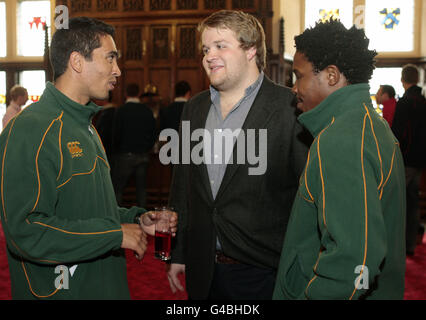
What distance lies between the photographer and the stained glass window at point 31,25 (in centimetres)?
1038

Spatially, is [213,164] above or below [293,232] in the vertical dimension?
above

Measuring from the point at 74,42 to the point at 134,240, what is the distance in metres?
0.73

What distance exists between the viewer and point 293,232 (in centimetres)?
138

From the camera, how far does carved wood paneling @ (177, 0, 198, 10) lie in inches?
333

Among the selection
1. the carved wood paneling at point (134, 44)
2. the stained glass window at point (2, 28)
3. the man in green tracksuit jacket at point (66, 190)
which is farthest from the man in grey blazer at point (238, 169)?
the stained glass window at point (2, 28)

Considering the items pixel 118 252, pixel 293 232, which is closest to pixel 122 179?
pixel 118 252

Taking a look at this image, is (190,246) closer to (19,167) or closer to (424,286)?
(19,167)

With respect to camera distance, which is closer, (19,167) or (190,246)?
(19,167)

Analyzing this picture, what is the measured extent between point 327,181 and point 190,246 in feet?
3.12

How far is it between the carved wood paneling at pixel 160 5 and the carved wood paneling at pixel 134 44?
0.50 meters

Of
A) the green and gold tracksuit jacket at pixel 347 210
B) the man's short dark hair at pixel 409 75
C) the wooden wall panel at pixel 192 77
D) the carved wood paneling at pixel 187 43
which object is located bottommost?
the green and gold tracksuit jacket at pixel 347 210

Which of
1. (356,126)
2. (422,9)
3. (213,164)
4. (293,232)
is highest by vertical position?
(422,9)

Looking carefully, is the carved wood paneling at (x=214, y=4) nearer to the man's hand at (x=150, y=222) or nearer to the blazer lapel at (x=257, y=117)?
the blazer lapel at (x=257, y=117)

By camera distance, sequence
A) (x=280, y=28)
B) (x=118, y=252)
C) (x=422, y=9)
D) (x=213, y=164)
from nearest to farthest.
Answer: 1. (x=118, y=252)
2. (x=213, y=164)
3. (x=280, y=28)
4. (x=422, y=9)
